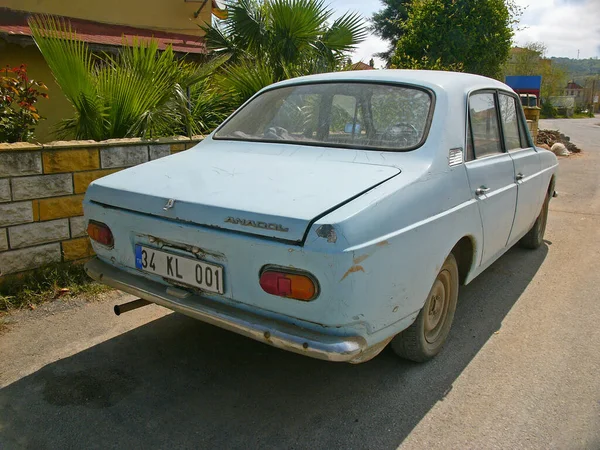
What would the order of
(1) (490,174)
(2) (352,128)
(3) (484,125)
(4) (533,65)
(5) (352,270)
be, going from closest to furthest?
(5) (352,270) → (2) (352,128) → (1) (490,174) → (3) (484,125) → (4) (533,65)

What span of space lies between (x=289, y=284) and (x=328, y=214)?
1.14 ft

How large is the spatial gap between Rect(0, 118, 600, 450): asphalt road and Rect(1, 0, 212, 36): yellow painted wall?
776cm

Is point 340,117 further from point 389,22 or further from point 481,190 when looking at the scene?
point 389,22

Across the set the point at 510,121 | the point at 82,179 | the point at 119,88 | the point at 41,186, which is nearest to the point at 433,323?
the point at 510,121

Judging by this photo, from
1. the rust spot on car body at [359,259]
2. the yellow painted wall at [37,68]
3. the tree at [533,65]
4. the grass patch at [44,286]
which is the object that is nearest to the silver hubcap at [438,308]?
the rust spot on car body at [359,259]

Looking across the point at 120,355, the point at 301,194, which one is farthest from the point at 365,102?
the point at 120,355

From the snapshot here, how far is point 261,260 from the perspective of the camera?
2301mm

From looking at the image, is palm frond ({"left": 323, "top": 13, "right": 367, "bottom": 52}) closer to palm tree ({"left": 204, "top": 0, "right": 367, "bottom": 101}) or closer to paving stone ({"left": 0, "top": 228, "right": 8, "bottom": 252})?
palm tree ({"left": 204, "top": 0, "right": 367, "bottom": 101})

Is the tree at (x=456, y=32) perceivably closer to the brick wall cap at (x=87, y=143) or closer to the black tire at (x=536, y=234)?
the black tire at (x=536, y=234)

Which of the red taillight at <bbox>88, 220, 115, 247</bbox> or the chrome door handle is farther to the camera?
the chrome door handle

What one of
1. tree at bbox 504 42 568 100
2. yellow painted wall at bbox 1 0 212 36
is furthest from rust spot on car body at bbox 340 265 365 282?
tree at bbox 504 42 568 100

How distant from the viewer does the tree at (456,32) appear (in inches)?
555

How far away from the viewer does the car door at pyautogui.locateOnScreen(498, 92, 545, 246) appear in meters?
4.04

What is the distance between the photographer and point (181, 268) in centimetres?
261
